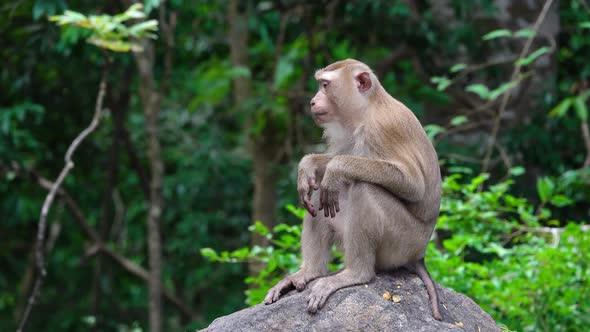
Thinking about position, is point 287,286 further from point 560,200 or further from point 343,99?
point 560,200

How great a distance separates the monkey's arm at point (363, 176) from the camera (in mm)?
4461

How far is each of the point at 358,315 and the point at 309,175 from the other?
2.74 feet

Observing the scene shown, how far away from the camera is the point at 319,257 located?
4801 mm

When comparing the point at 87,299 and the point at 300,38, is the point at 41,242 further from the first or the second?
the point at 87,299

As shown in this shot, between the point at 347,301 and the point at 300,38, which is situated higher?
the point at 300,38

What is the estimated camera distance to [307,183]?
4.56 meters

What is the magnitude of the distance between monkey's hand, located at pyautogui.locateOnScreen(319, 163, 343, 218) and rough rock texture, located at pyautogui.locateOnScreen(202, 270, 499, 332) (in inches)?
16.2

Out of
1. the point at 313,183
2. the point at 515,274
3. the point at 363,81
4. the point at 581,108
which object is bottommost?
the point at 515,274

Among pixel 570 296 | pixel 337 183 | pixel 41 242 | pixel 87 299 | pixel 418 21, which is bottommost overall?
pixel 87 299

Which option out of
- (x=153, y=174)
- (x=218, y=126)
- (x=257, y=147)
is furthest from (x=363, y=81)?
(x=218, y=126)

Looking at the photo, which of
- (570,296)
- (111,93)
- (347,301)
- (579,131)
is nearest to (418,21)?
(579,131)

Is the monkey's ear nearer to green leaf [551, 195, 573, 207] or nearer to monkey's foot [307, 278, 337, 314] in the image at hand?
monkey's foot [307, 278, 337, 314]

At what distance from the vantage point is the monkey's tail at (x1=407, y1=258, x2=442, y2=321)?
4.28m

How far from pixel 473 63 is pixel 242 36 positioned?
2787mm
